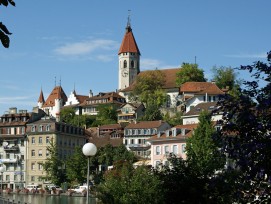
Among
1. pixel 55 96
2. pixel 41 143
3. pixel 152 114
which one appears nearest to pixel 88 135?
pixel 152 114

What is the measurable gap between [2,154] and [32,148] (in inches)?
298

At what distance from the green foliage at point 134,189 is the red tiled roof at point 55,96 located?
16851cm

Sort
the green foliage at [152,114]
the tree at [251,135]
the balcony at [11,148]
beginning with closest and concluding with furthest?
Answer: the tree at [251,135] < the balcony at [11,148] < the green foliage at [152,114]

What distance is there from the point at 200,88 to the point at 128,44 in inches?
2256

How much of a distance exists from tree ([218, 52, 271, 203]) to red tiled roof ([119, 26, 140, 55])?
179 metres

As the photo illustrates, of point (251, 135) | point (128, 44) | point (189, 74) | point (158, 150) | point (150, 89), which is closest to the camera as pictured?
point (251, 135)

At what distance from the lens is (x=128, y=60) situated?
18862cm

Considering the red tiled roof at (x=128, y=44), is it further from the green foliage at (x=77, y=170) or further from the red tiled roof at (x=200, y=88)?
the green foliage at (x=77, y=170)

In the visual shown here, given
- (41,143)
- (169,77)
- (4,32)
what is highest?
(169,77)

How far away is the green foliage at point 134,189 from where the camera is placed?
2176 cm

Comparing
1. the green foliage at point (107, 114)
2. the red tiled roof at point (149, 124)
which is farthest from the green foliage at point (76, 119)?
the red tiled roof at point (149, 124)

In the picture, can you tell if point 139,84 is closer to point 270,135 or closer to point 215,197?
point 215,197

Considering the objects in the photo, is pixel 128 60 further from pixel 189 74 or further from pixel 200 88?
pixel 200 88

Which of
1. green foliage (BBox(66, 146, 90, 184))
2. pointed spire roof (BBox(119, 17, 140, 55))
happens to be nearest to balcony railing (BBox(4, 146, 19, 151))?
green foliage (BBox(66, 146, 90, 184))
